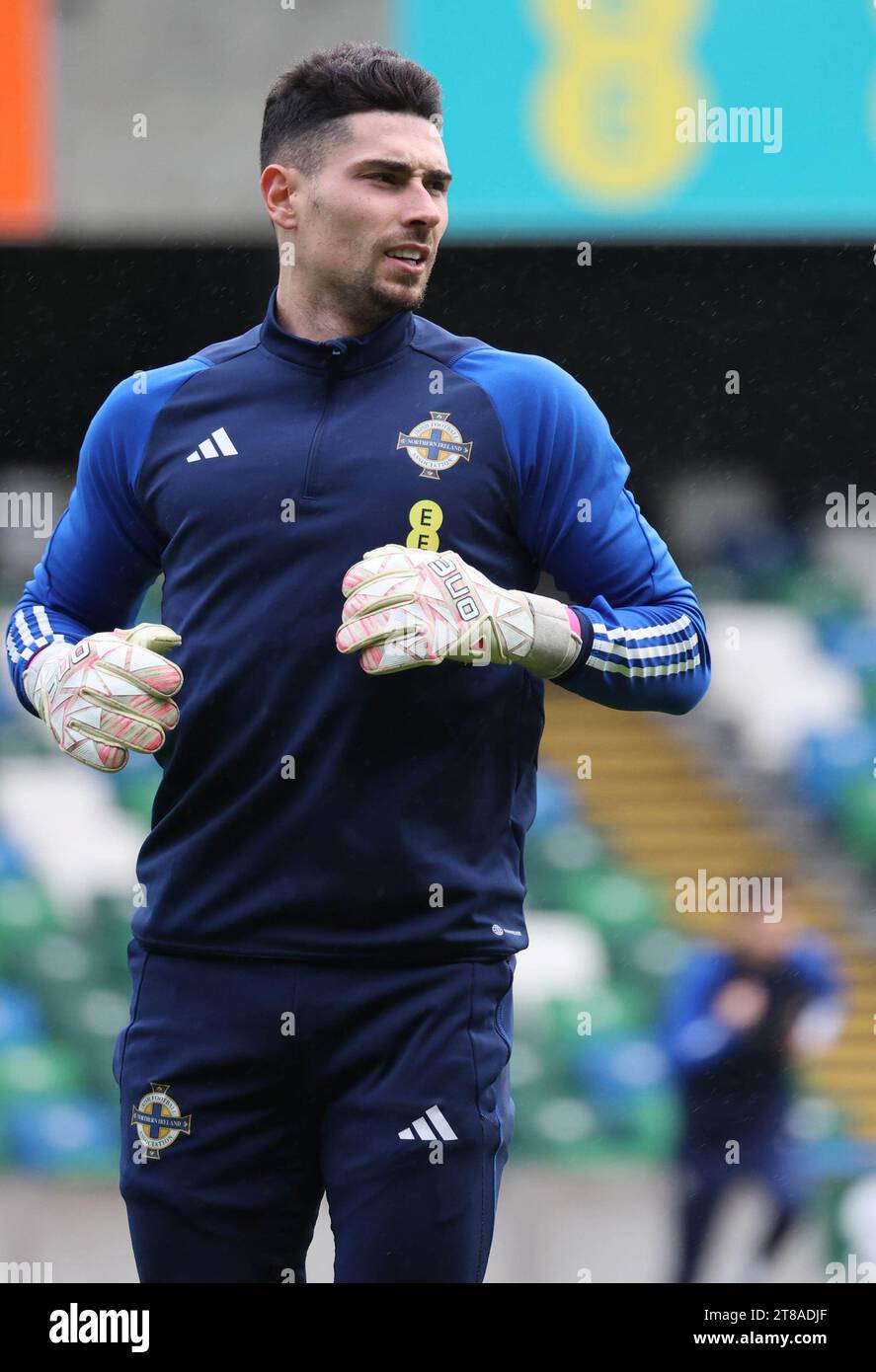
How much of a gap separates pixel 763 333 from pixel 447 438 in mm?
4883

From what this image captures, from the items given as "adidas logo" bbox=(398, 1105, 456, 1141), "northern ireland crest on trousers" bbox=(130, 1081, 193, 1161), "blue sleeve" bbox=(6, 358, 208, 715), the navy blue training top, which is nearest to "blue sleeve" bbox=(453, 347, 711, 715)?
the navy blue training top

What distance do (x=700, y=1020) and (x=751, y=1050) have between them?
A: 0.18 meters

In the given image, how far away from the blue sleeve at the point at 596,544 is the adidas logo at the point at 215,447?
0.30 m

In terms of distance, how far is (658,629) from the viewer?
7.73 ft

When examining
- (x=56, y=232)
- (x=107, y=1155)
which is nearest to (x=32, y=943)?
(x=107, y=1155)

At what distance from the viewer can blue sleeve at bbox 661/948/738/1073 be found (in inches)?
218

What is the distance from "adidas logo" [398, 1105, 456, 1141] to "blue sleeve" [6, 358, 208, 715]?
776 mm

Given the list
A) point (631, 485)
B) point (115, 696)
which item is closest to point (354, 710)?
point (115, 696)

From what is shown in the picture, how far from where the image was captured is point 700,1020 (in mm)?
5703

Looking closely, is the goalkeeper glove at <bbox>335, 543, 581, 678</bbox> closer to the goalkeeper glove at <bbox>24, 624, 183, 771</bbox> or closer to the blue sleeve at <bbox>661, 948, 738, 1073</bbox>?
the goalkeeper glove at <bbox>24, 624, 183, 771</bbox>

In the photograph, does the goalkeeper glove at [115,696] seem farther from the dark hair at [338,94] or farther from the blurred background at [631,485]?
the blurred background at [631,485]

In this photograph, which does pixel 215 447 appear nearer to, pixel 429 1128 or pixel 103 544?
pixel 103 544

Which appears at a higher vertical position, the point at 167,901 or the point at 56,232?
the point at 56,232

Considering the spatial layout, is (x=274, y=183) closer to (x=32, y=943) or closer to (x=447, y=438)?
(x=447, y=438)
